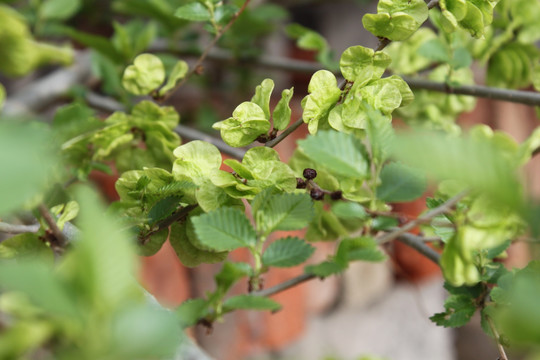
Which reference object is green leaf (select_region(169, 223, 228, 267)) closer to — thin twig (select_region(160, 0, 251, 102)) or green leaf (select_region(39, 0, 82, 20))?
thin twig (select_region(160, 0, 251, 102))

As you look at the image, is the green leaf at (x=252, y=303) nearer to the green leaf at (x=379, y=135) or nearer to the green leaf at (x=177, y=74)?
the green leaf at (x=379, y=135)

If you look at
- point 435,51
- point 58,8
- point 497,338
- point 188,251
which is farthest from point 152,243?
point 58,8

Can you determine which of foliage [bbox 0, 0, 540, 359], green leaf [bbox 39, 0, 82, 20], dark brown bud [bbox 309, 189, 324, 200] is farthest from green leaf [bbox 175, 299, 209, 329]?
green leaf [bbox 39, 0, 82, 20]

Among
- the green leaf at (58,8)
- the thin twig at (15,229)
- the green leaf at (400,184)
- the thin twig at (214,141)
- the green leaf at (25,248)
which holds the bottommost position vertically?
the green leaf at (58,8)

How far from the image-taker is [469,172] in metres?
0.19

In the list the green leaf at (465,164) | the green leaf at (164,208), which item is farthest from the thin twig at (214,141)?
the green leaf at (465,164)

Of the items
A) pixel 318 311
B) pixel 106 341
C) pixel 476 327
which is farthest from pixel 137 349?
pixel 476 327

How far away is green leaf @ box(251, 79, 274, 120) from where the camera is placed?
36 cm

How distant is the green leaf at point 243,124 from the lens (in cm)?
36

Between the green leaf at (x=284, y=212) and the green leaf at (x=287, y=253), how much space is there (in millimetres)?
11

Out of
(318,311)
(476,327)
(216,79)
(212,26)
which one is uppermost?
(212,26)

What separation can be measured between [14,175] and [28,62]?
54 centimetres

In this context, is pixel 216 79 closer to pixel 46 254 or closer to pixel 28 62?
pixel 28 62

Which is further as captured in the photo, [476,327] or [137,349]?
[476,327]
